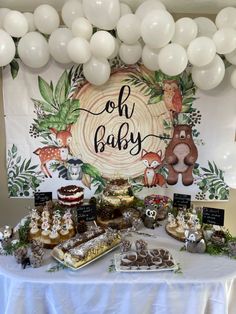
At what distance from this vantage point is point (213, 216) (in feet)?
5.38

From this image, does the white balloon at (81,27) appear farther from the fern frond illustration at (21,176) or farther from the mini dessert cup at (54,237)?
the mini dessert cup at (54,237)

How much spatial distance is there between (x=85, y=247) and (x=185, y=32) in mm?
1226

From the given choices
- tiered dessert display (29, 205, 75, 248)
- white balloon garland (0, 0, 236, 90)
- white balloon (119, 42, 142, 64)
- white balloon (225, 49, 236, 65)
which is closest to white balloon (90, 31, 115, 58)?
white balloon garland (0, 0, 236, 90)

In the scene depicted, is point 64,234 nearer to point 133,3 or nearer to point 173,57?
point 173,57

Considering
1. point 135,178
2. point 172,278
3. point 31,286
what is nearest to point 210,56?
point 135,178

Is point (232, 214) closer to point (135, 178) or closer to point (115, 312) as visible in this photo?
point (135, 178)

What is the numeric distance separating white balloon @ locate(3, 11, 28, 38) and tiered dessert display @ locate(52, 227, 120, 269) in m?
1.20

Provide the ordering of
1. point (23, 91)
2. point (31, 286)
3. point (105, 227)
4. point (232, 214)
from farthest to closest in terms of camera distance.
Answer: point (232, 214) < point (23, 91) < point (105, 227) < point (31, 286)

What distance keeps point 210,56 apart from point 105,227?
43.2 inches

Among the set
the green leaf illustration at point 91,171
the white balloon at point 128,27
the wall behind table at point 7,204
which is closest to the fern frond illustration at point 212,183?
the green leaf illustration at point 91,171

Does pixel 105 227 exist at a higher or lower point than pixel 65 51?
lower

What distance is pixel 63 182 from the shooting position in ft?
7.22

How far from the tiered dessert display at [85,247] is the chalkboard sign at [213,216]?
489 millimetres

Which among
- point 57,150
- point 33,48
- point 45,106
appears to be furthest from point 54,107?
point 33,48
